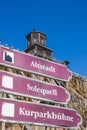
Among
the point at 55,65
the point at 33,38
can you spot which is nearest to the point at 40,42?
the point at 33,38

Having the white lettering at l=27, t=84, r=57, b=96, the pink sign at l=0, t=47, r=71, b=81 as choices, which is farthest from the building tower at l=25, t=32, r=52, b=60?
the white lettering at l=27, t=84, r=57, b=96

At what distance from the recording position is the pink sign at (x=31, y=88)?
6.95 metres

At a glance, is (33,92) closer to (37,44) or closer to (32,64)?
(32,64)

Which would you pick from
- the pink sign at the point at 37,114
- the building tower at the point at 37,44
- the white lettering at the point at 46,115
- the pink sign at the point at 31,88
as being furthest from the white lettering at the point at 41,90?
the building tower at the point at 37,44

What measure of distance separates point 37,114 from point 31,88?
58 centimetres

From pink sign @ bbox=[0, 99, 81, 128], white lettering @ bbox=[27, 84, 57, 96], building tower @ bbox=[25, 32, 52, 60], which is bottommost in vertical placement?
pink sign @ bbox=[0, 99, 81, 128]

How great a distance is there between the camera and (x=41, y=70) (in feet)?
26.1

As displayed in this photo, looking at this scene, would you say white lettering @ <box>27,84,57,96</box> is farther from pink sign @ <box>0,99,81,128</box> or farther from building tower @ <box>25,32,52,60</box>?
building tower @ <box>25,32,52,60</box>

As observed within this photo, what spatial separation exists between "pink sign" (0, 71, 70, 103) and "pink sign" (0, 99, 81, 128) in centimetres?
22

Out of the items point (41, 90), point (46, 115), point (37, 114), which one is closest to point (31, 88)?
point (41, 90)

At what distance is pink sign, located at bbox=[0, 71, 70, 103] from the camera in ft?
22.8

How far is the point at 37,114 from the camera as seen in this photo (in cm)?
739

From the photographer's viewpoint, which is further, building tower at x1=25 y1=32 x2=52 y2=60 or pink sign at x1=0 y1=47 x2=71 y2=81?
building tower at x1=25 y1=32 x2=52 y2=60

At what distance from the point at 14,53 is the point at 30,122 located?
5.01 ft
